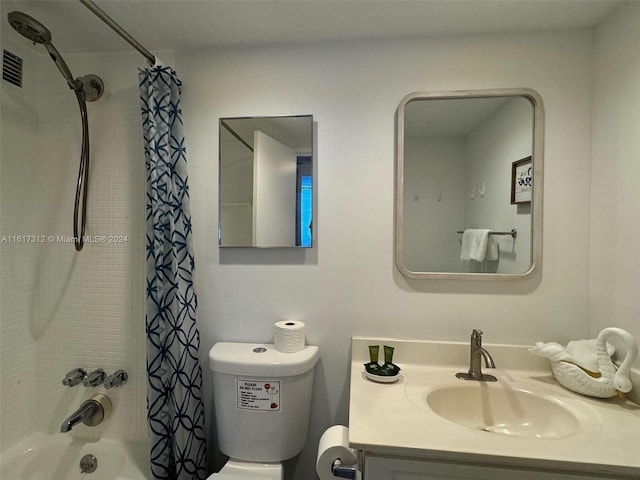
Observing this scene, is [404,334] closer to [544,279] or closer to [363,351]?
[363,351]

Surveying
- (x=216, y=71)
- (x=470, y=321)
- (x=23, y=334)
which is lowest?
(x=23, y=334)

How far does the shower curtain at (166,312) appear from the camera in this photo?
1.21 m

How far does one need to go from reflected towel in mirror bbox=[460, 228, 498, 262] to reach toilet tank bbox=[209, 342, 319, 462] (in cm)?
77

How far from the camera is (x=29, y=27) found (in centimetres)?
112

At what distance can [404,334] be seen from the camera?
4.19ft

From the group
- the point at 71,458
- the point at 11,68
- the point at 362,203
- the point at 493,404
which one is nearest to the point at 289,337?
the point at 362,203

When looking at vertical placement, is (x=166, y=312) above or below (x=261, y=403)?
above

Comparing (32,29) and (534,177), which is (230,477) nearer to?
(534,177)

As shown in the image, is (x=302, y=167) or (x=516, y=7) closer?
(x=516, y=7)

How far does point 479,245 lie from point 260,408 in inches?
42.2

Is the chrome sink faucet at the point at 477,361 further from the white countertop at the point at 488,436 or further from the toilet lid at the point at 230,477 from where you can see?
the toilet lid at the point at 230,477

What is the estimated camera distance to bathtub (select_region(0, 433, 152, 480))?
1.30m

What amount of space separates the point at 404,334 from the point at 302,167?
0.83 m

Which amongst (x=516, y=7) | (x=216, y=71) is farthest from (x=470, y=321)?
(x=216, y=71)
